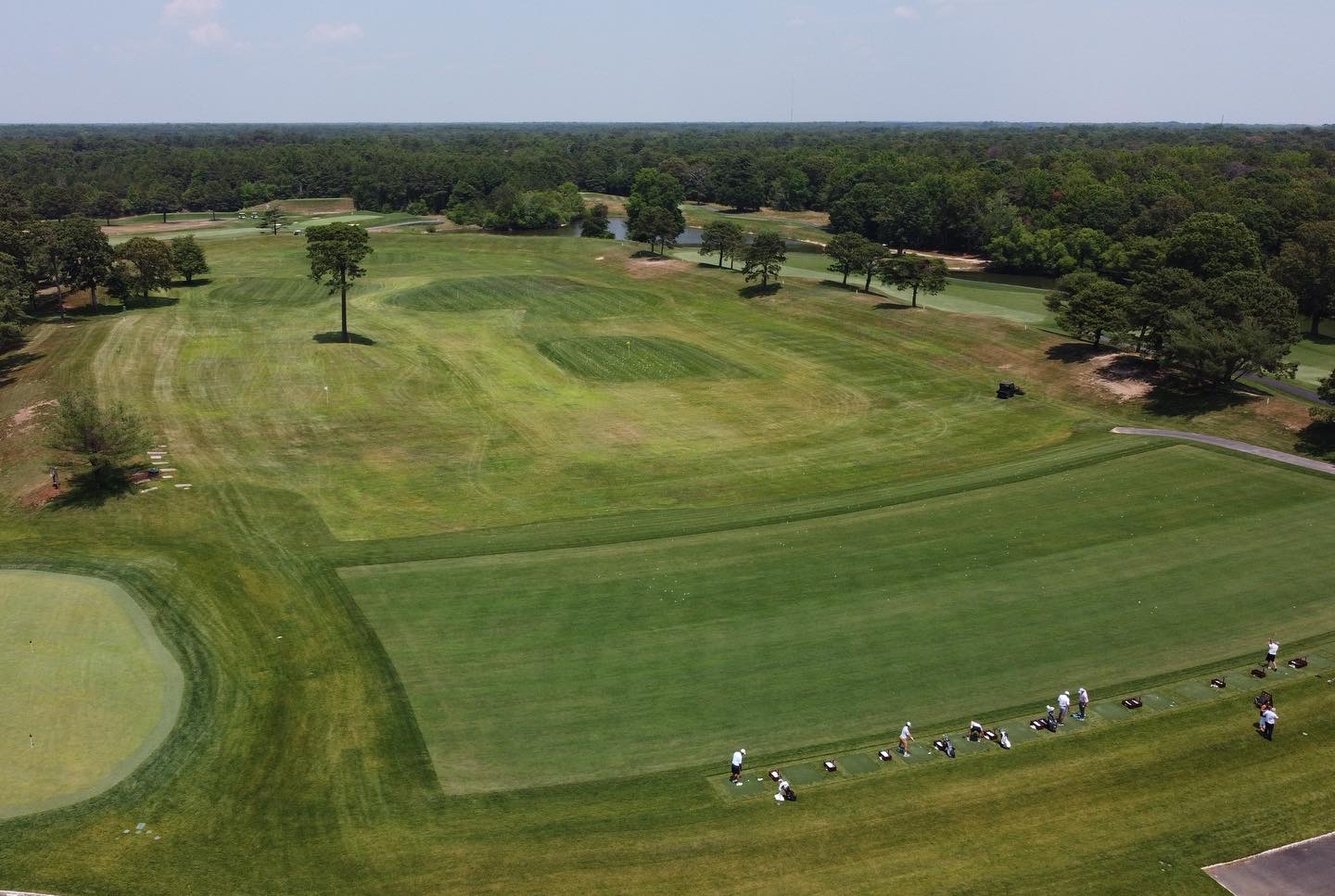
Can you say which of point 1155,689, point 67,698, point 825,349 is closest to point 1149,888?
point 1155,689

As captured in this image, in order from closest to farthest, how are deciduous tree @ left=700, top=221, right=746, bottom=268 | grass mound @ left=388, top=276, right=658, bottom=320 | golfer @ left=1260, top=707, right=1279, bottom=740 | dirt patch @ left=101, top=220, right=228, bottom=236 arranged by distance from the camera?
golfer @ left=1260, top=707, right=1279, bottom=740, grass mound @ left=388, top=276, right=658, bottom=320, deciduous tree @ left=700, top=221, right=746, bottom=268, dirt patch @ left=101, top=220, right=228, bottom=236

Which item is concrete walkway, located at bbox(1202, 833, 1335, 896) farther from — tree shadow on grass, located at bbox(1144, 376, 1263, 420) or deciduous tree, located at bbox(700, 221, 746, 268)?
deciduous tree, located at bbox(700, 221, 746, 268)

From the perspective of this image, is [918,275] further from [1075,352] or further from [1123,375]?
[1123,375]

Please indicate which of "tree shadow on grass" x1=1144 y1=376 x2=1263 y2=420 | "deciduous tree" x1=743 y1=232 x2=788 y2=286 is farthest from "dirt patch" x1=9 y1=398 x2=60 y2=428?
"tree shadow on grass" x1=1144 y1=376 x2=1263 y2=420

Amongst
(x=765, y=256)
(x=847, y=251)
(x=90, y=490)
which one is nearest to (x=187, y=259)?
(x=90, y=490)

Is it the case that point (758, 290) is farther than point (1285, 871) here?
Yes

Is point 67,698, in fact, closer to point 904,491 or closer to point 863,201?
point 904,491

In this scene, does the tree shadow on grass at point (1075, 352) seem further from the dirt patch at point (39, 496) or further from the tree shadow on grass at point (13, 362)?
the tree shadow on grass at point (13, 362)
